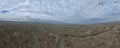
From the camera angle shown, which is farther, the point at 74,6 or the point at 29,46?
the point at 29,46

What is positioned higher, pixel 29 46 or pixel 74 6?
pixel 74 6

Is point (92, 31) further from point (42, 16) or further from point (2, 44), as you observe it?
point (2, 44)

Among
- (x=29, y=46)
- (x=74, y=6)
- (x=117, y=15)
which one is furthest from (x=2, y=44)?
(x=117, y=15)

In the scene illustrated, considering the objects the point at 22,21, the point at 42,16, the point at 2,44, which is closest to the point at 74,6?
the point at 42,16

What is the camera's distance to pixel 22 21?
104cm

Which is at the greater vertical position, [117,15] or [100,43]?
[117,15]

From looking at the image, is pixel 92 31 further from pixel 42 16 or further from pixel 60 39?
pixel 42 16

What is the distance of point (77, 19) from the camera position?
0.99 m

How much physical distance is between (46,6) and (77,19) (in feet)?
0.65

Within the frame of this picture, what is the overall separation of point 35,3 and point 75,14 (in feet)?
0.81

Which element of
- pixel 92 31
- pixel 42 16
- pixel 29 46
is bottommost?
pixel 29 46

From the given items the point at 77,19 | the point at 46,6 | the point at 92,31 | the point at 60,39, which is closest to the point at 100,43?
the point at 92,31

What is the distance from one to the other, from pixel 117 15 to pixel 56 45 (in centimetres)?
53

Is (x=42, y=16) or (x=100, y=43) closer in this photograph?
(x=42, y=16)
